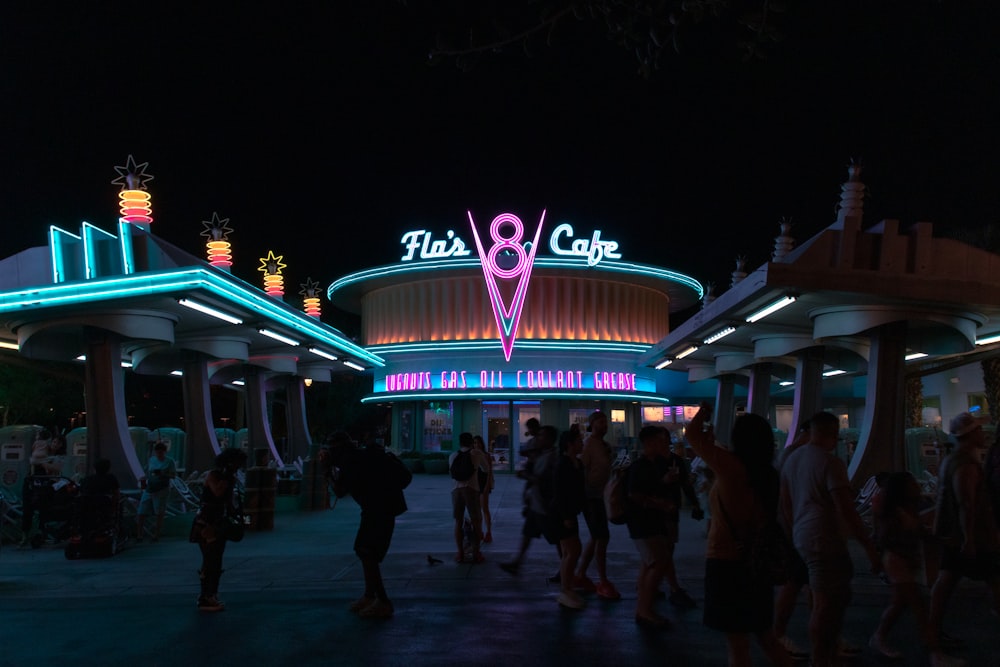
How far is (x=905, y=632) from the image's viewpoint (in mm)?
7824

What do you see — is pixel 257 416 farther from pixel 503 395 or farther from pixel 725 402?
pixel 725 402

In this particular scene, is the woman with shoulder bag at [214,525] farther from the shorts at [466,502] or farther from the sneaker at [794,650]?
the sneaker at [794,650]

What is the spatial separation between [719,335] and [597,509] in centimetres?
1499

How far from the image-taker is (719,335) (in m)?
23.9

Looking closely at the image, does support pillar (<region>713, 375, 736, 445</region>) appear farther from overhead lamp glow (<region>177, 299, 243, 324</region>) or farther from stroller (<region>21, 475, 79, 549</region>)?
stroller (<region>21, 475, 79, 549</region>)

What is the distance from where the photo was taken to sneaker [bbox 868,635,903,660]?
22.6ft

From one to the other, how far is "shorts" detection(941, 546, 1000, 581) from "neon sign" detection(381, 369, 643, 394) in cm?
3284

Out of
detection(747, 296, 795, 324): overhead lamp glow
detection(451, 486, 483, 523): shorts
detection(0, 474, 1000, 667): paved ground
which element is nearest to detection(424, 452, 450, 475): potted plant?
detection(747, 296, 795, 324): overhead lamp glow

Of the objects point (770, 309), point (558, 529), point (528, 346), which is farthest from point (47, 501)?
point (528, 346)

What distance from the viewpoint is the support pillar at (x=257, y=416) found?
1115 inches

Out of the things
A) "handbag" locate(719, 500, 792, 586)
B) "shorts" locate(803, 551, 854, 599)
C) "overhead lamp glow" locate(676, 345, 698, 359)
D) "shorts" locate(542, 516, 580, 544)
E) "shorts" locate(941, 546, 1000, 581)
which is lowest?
"shorts" locate(542, 516, 580, 544)

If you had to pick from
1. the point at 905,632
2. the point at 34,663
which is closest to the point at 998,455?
the point at 905,632

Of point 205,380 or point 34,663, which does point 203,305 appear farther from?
point 34,663

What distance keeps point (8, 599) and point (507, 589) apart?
5.51 m
